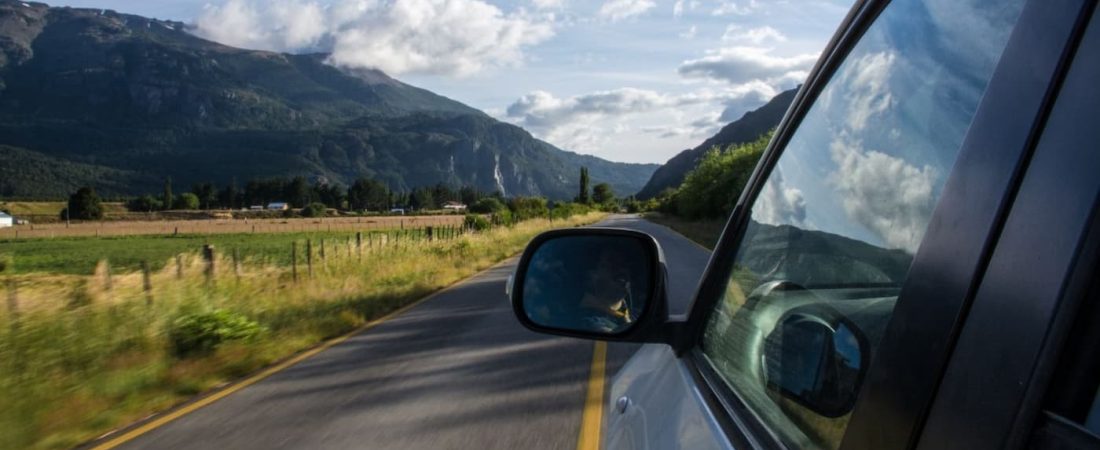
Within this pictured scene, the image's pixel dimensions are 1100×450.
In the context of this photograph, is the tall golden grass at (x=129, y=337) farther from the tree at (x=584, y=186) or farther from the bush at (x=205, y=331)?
the tree at (x=584, y=186)

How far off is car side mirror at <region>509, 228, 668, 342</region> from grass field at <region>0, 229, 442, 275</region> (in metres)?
20.9

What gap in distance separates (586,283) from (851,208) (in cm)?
113

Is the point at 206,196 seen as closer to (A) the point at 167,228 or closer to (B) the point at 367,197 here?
(B) the point at 367,197

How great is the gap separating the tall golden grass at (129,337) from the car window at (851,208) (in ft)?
19.3

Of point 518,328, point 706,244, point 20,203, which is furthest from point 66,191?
point 518,328

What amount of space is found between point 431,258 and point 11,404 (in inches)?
740

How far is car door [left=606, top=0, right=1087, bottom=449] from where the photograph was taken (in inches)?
37.6

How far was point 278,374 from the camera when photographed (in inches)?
340

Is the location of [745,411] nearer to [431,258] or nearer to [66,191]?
[431,258]

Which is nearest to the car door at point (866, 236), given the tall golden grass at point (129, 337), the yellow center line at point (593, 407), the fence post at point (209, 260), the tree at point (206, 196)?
the yellow center line at point (593, 407)

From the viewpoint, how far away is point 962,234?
970 millimetres

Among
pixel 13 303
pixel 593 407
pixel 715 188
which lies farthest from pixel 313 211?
pixel 593 407

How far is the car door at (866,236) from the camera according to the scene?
96 centimetres

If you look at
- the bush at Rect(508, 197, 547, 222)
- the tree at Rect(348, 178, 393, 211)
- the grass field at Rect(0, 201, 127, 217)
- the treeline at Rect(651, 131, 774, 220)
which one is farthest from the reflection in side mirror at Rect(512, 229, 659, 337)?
the tree at Rect(348, 178, 393, 211)
